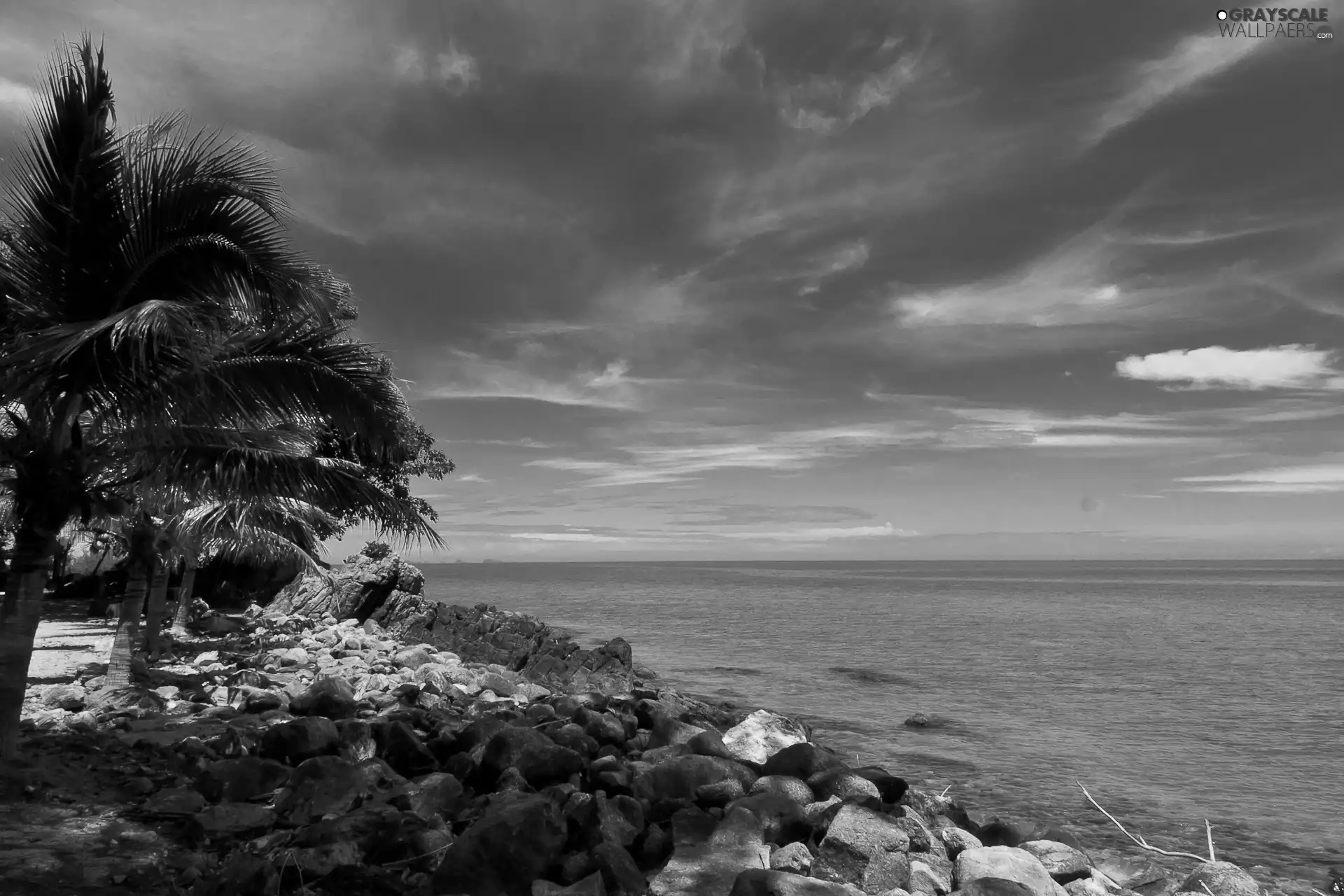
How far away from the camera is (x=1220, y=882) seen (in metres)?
7.34

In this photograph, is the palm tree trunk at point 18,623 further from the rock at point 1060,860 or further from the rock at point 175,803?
the rock at point 1060,860

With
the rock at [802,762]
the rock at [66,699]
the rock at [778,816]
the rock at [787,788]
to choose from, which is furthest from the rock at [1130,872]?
the rock at [66,699]

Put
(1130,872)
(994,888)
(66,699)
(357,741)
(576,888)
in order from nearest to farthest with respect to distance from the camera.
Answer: (576,888) → (994,888) → (1130,872) → (357,741) → (66,699)

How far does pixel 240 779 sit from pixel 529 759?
2864 mm

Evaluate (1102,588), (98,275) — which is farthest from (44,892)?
(1102,588)

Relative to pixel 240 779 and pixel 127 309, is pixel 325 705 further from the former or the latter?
pixel 127 309

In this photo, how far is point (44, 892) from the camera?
5512mm

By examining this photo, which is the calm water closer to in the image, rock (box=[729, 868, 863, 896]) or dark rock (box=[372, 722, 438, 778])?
rock (box=[729, 868, 863, 896])

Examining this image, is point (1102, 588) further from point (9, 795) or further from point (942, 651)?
point (9, 795)

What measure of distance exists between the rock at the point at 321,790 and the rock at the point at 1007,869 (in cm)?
544

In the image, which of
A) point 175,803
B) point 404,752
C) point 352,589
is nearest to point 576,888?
point 404,752

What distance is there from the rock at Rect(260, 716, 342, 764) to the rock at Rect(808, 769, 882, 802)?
548cm

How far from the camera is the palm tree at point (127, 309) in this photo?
8023 millimetres

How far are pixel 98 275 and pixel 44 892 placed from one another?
230 inches
